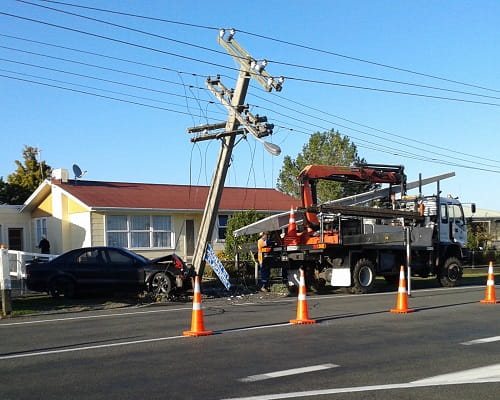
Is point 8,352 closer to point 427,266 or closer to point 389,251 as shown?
point 389,251

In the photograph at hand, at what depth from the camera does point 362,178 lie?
2144 cm

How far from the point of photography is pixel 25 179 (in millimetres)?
46219

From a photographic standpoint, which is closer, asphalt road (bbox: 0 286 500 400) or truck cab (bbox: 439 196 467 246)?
asphalt road (bbox: 0 286 500 400)

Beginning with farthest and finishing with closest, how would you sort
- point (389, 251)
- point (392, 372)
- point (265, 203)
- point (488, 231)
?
point (488, 231) < point (265, 203) < point (389, 251) < point (392, 372)

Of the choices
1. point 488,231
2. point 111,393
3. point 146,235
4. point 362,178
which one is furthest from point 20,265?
point 488,231

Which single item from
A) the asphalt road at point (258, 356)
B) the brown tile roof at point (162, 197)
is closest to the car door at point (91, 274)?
the asphalt road at point (258, 356)

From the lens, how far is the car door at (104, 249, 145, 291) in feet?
59.6

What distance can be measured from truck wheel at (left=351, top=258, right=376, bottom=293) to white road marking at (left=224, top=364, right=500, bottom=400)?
11016 mm

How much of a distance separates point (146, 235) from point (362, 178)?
1113 cm

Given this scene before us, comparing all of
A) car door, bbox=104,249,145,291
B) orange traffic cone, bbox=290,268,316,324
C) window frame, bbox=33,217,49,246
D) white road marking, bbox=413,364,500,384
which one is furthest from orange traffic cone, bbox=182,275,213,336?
window frame, bbox=33,217,49,246

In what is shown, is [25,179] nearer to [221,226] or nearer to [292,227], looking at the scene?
[221,226]

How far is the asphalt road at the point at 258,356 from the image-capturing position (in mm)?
7059

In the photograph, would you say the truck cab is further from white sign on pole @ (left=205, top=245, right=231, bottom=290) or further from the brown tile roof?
the brown tile roof

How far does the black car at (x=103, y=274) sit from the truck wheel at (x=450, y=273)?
8.99 m
